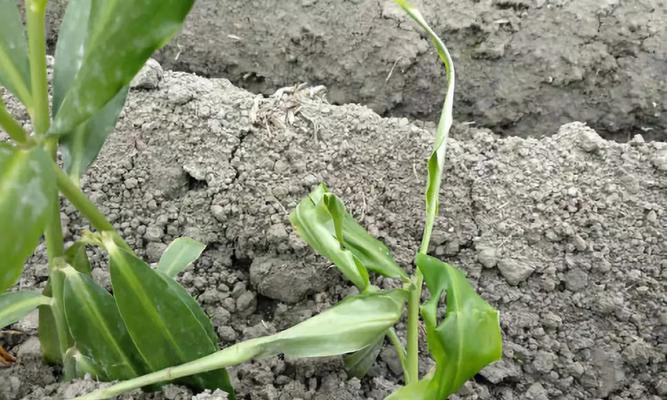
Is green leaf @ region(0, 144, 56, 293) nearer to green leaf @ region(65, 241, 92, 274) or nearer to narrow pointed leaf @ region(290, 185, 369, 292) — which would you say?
green leaf @ region(65, 241, 92, 274)

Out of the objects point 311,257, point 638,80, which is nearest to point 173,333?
point 311,257

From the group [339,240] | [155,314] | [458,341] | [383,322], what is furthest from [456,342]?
[155,314]

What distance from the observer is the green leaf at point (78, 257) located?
2.87 feet

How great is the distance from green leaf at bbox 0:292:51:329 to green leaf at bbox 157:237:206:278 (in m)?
0.17

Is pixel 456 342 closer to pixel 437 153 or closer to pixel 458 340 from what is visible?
pixel 458 340

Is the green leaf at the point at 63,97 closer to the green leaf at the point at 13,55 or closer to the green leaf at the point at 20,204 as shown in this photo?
the green leaf at the point at 13,55

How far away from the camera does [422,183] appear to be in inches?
46.3

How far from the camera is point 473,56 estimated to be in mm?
1557

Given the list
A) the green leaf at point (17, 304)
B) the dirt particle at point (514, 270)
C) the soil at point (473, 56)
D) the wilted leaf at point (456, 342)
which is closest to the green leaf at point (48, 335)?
the green leaf at point (17, 304)

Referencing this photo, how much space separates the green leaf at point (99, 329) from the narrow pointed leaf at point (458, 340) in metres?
0.39

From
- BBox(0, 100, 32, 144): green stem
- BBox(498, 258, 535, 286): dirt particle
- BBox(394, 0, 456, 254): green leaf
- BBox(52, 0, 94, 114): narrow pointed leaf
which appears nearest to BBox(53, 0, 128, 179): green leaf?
BBox(52, 0, 94, 114): narrow pointed leaf

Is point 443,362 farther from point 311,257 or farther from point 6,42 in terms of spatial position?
point 6,42

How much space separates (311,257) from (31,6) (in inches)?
22.5

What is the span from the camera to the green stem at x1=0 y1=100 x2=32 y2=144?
2.34 feet
